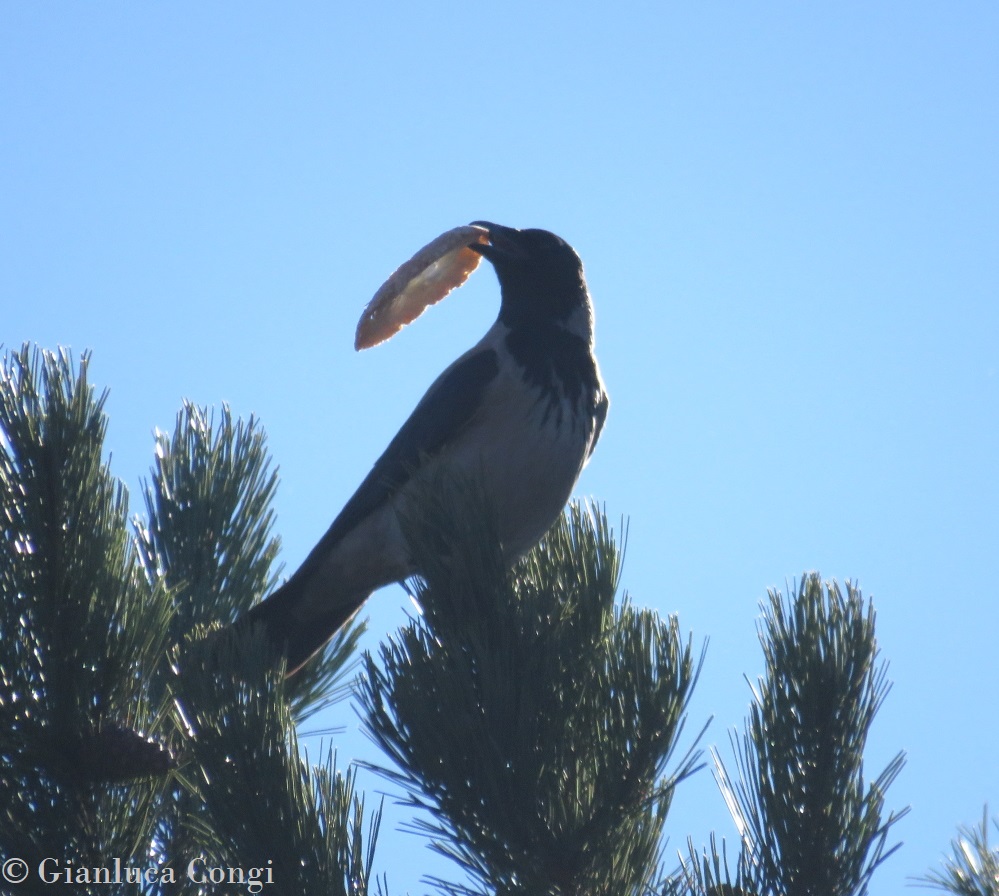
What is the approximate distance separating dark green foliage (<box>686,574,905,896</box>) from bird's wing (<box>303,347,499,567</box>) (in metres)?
2.15

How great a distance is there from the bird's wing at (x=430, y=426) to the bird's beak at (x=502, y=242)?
0.42 m

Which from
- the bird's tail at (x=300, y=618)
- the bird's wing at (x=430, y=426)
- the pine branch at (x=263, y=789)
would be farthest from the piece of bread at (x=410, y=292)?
the pine branch at (x=263, y=789)

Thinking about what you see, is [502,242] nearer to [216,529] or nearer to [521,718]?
[216,529]

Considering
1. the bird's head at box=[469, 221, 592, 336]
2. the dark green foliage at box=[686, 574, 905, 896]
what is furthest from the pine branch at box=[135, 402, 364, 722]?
the bird's head at box=[469, 221, 592, 336]

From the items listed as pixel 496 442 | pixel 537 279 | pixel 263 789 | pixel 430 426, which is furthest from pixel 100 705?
pixel 537 279

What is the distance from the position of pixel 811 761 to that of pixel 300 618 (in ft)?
7.47

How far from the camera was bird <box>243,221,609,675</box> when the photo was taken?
3795 millimetres

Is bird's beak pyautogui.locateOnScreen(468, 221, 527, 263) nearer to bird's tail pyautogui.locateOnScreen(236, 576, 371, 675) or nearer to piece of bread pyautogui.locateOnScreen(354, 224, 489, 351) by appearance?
piece of bread pyautogui.locateOnScreen(354, 224, 489, 351)

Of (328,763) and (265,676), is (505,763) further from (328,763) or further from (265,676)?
(265,676)

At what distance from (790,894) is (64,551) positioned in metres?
1.31

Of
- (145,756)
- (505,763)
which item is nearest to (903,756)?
(505,763)

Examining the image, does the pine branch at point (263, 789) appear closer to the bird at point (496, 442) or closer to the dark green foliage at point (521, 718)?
the dark green foliage at point (521, 718)

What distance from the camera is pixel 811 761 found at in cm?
192

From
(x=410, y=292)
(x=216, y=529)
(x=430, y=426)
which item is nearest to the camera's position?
(x=216, y=529)
